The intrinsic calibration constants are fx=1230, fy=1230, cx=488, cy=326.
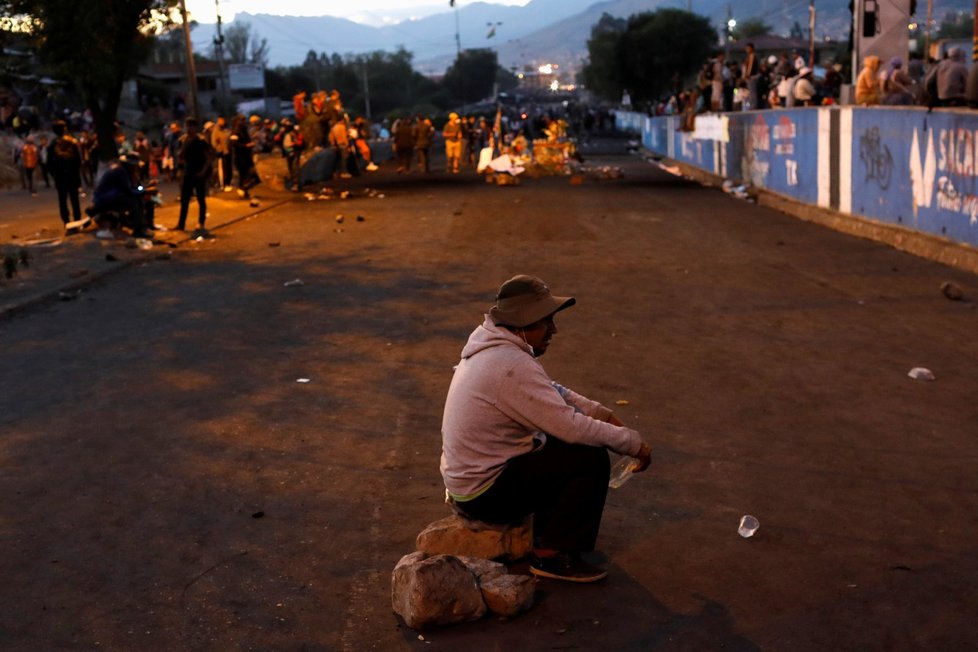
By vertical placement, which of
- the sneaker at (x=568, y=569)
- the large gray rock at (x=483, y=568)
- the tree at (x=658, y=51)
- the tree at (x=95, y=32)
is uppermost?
the tree at (x=658, y=51)

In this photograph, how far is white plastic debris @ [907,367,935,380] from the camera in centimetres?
883

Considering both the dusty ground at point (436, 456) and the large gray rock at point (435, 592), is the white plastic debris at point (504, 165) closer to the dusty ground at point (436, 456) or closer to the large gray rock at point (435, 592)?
the dusty ground at point (436, 456)

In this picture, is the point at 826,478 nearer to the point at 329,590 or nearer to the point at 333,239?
the point at 329,590

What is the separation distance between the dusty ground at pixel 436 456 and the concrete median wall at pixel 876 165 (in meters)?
1.00

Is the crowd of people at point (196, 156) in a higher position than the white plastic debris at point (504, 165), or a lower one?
higher

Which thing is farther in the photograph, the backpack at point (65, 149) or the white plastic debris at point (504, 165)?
the white plastic debris at point (504, 165)

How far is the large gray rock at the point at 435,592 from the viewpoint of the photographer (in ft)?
15.7

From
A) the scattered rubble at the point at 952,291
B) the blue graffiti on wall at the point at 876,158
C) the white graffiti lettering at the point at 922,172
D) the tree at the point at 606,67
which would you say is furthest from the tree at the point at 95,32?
the tree at the point at 606,67

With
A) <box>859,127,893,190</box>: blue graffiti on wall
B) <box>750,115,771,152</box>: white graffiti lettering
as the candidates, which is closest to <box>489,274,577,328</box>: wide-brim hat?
<box>859,127,893,190</box>: blue graffiti on wall

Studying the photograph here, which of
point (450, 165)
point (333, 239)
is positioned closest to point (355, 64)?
A: point (450, 165)

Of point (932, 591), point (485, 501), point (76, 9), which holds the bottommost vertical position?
point (932, 591)

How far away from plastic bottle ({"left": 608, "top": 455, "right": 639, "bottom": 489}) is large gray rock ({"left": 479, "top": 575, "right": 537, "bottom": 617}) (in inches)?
26.7

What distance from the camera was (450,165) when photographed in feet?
131

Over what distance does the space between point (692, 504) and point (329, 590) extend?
1973 millimetres
